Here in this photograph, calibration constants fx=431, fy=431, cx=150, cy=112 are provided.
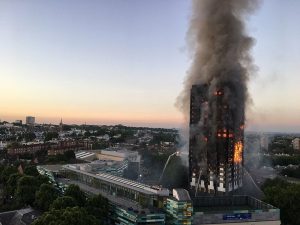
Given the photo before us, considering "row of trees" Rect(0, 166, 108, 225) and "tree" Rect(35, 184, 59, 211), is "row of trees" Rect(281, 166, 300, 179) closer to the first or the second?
"row of trees" Rect(0, 166, 108, 225)

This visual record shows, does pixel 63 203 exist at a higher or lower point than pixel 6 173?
lower

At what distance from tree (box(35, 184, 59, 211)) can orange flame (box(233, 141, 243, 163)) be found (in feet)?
62.5

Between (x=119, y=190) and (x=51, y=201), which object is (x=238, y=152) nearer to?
(x=119, y=190)

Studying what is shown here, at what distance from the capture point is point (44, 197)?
1346 inches

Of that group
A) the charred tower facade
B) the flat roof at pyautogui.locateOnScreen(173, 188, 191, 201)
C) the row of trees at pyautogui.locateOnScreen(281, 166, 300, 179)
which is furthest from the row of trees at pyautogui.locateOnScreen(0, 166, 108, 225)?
the row of trees at pyautogui.locateOnScreen(281, 166, 300, 179)

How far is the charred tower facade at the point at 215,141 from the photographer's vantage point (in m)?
43.6

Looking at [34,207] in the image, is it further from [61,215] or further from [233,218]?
[233,218]

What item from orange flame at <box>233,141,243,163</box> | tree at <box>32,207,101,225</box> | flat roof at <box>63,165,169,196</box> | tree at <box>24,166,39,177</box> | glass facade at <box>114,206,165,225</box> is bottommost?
glass facade at <box>114,206,165,225</box>

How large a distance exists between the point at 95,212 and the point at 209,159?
18.1 metres

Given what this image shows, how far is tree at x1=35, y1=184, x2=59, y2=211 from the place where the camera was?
33894 mm

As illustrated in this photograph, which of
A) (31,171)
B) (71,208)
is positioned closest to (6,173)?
(31,171)

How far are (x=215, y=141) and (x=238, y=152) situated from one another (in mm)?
2885

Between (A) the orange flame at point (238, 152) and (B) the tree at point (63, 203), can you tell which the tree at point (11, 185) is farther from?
(A) the orange flame at point (238, 152)

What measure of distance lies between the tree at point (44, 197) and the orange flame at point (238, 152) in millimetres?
19049
